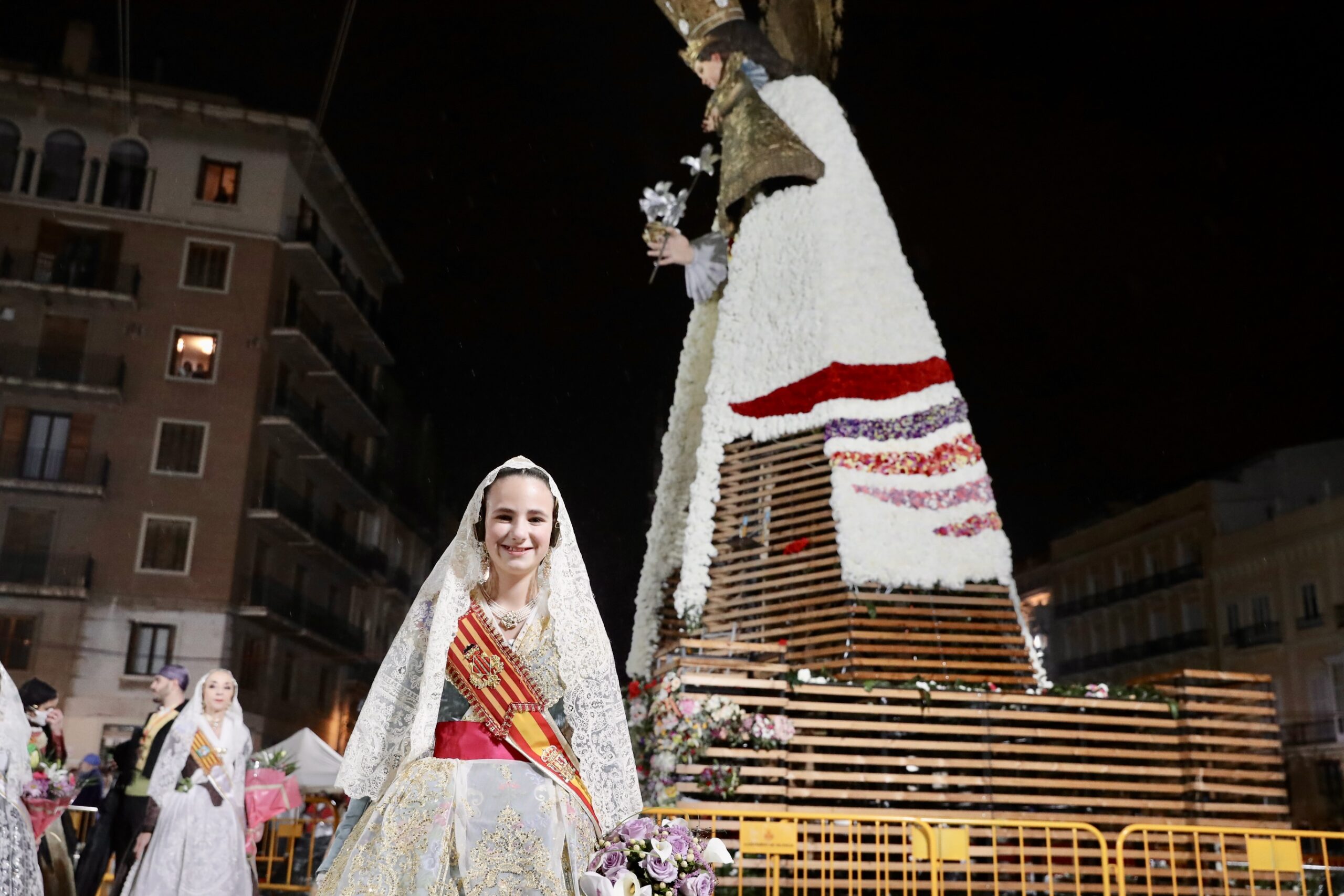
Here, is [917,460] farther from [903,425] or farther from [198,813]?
[198,813]

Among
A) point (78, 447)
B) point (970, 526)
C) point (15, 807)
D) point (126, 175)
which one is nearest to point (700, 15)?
point (970, 526)

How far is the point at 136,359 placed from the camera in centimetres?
1530

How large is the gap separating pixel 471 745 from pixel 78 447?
44.8 feet

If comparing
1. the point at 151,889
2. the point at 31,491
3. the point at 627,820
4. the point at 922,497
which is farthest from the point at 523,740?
the point at 31,491

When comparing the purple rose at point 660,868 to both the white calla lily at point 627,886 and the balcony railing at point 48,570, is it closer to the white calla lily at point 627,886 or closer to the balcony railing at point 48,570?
the white calla lily at point 627,886

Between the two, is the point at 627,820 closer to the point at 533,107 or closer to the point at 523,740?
the point at 523,740

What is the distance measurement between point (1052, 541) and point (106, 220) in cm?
1274

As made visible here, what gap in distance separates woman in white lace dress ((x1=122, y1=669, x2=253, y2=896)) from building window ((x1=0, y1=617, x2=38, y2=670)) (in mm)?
9395

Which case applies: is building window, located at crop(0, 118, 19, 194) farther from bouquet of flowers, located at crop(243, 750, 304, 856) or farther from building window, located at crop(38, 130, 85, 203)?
bouquet of flowers, located at crop(243, 750, 304, 856)

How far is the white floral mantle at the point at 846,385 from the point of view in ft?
31.4

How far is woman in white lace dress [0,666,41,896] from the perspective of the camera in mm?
3832

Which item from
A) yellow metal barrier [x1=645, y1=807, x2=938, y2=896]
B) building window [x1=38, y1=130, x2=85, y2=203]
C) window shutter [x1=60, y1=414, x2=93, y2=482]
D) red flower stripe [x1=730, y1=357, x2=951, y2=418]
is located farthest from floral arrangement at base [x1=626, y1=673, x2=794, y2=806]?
building window [x1=38, y1=130, x2=85, y2=203]

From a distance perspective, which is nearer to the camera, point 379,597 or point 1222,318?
point 1222,318

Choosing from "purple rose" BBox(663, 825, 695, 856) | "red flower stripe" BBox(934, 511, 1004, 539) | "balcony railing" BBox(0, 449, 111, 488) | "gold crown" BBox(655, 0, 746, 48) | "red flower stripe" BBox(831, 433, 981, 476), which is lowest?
"purple rose" BBox(663, 825, 695, 856)
